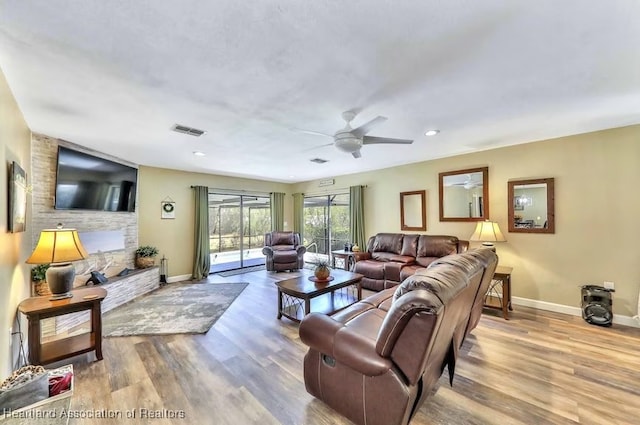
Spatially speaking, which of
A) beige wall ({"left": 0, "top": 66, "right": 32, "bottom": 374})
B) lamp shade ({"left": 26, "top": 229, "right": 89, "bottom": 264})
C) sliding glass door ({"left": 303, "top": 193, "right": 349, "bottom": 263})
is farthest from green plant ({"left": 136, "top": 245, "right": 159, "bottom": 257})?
sliding glass door ({"left": 303, "top": 193, "right": 349, "bottom": 263})

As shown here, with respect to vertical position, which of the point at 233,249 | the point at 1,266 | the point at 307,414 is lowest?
the point at 307,414

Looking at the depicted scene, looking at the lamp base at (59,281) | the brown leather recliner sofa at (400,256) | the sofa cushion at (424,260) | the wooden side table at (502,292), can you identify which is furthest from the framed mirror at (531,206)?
the lamp base at (59,281)

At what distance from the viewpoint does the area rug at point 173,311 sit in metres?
3.28

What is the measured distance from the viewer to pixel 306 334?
6.38 ft

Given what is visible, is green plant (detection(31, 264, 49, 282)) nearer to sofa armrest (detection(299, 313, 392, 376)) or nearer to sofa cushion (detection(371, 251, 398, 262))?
sofa armrest (detection(299, 313, 392, 376))

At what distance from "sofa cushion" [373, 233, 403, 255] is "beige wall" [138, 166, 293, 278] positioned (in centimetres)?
418

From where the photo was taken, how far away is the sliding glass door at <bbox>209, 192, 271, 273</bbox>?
6.86 m

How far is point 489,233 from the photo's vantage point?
391 centimetres

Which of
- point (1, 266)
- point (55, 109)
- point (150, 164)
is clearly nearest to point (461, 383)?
point (1, 266)

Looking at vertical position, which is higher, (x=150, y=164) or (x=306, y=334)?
(x=150, y=164)

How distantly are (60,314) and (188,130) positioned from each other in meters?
2.29

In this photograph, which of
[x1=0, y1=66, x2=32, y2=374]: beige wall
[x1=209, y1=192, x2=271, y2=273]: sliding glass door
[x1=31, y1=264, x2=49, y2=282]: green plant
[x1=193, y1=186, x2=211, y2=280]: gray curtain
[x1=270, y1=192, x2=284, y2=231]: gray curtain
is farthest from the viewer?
[x1=270, y1=192, x2=284, y2=231]: gray curtain

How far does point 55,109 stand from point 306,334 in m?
3.32

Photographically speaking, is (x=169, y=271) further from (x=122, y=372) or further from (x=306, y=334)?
(x=306, y=334)
